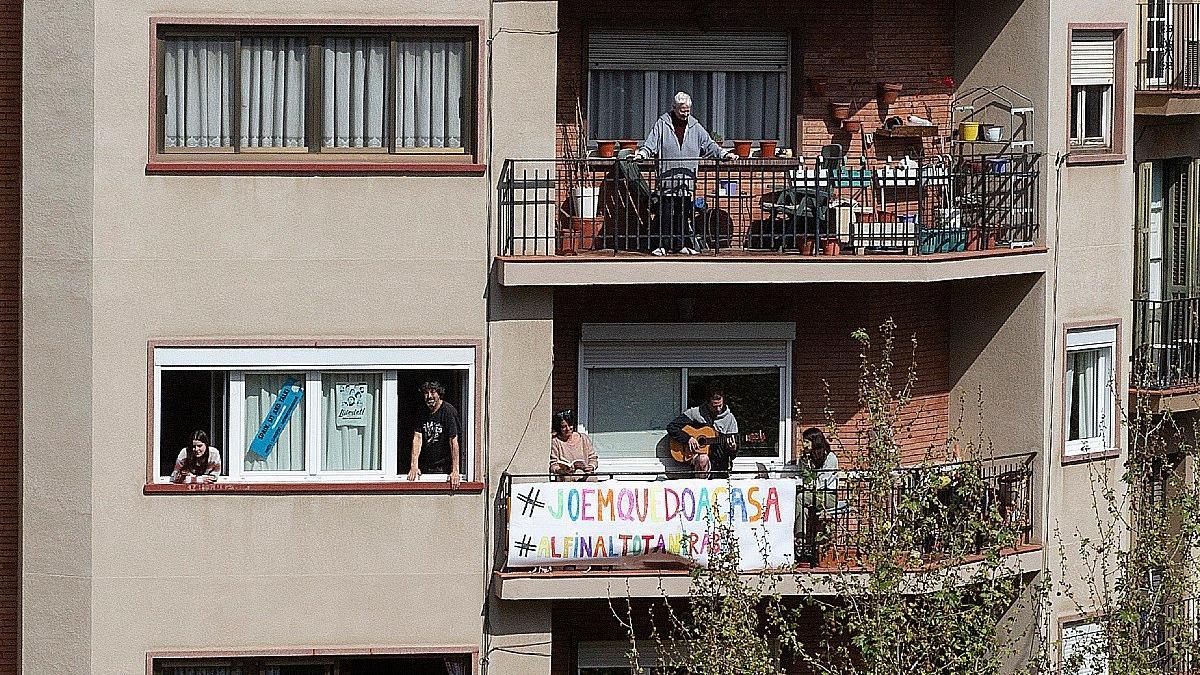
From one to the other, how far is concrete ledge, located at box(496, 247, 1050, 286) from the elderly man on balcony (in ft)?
1.06

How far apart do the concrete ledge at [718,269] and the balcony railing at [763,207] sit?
0.29 m

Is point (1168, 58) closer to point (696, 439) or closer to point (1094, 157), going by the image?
point (1094, 157)

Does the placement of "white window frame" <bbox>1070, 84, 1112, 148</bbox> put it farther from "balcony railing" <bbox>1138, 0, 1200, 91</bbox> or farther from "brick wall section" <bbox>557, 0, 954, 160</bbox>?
"balcony railing" <bbox>1138, 0, 1200, 91</bbox>

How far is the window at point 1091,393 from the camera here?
73.7ft

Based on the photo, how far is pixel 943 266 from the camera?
2022cm

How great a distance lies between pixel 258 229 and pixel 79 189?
1.86 m

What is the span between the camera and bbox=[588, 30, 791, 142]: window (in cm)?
2150

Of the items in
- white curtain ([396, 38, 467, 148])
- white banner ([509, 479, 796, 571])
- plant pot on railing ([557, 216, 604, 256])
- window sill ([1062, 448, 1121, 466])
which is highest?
white curtain ([396, 38, 467, 148])

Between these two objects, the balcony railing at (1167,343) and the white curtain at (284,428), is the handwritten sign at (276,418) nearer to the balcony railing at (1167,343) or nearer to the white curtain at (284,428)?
the white curtain at (284,428)

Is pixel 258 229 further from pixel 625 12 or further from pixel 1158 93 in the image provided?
pixel 1158 93

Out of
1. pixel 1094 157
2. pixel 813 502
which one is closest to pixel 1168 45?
pixel 1094 157

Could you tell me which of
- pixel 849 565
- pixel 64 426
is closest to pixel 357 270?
pixel 64 426

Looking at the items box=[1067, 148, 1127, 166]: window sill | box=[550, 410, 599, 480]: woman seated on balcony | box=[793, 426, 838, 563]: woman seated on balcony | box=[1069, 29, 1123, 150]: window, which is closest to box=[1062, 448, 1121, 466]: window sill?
box=[793, 426, 838, 563]: woman seated on balcony

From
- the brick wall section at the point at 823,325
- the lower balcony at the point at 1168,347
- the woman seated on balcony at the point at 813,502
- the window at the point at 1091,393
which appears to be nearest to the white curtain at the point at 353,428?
the brick wall section at the point at 823,325
